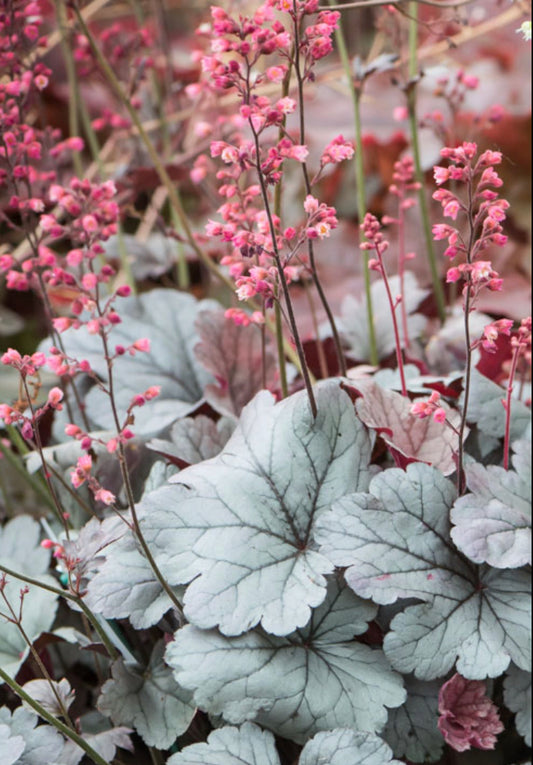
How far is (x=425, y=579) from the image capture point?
0.79 m

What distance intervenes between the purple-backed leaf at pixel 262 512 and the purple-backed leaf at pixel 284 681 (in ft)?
0.11

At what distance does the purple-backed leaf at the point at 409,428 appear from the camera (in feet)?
2.93

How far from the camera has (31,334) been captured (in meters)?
1.96

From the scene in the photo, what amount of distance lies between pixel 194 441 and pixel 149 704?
319 mm

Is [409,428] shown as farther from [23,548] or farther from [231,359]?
[23,548]

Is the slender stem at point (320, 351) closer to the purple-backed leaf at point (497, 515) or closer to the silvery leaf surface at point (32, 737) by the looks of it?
the purple-backed leaf at point (497, 515)

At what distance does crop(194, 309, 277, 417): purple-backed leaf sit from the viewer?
1.15 meters

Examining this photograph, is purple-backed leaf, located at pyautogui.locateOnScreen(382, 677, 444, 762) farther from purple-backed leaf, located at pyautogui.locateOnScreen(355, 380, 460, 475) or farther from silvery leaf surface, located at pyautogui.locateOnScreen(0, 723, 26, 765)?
silvery leaf surface, located at pyautogui.locateOnScreen(0, 723, 26, 765)

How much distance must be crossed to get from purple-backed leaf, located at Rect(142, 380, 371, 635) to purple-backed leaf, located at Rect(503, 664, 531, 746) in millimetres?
220

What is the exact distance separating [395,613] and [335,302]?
901 mm

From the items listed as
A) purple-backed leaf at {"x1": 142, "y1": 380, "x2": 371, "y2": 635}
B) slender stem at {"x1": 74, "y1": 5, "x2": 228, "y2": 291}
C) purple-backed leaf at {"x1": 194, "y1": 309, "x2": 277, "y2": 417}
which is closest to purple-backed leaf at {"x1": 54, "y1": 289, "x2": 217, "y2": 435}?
purple-backed leaf at {"x1": 194, "y1": 309, "x2": 277, "y2": 417}

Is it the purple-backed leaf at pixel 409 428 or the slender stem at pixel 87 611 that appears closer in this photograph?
the slender stem at pixel 87 611

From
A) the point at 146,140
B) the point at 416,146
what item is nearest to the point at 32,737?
the point at 146,140

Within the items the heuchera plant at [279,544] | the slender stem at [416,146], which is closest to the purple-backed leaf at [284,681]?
the heuchera plant at [279,544]
